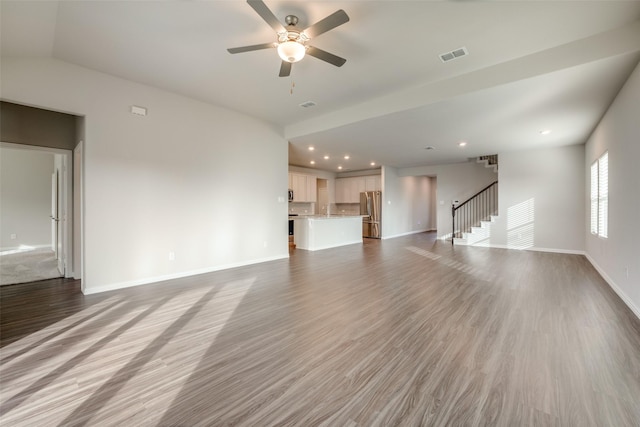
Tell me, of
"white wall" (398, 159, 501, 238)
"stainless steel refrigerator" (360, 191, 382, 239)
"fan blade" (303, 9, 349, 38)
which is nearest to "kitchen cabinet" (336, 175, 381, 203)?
"stainless steel refrigerator" (360, 191, 382, 239)

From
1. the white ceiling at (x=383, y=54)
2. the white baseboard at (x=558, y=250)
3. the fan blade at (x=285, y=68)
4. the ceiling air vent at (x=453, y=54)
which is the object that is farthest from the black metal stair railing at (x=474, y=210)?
the fan blade at (x=285, y=68)

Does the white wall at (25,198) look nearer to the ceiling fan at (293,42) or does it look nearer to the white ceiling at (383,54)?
the white ceiling at (383,54)

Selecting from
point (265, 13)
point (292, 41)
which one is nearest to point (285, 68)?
point (292, 41)

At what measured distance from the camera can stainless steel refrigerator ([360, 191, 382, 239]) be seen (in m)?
10.2

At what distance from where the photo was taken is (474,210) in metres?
9.09

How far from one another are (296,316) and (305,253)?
4.18 m

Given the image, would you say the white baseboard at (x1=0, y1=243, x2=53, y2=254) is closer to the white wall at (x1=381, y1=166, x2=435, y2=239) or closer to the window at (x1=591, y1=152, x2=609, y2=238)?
the white wall at (x1=381, y1=166, x2=435, y2=239)

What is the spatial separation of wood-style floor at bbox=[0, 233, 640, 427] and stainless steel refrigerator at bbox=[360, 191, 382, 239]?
6.22 m

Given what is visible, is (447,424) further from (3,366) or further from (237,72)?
(237,72)

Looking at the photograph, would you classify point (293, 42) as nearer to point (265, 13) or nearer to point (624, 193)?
point (265, 13)

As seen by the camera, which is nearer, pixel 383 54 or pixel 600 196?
pixel 383 54

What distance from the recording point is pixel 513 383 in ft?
5.91

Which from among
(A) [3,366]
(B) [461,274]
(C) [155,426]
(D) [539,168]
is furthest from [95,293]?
(D) [539,168]

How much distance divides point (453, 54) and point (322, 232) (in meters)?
5.43
